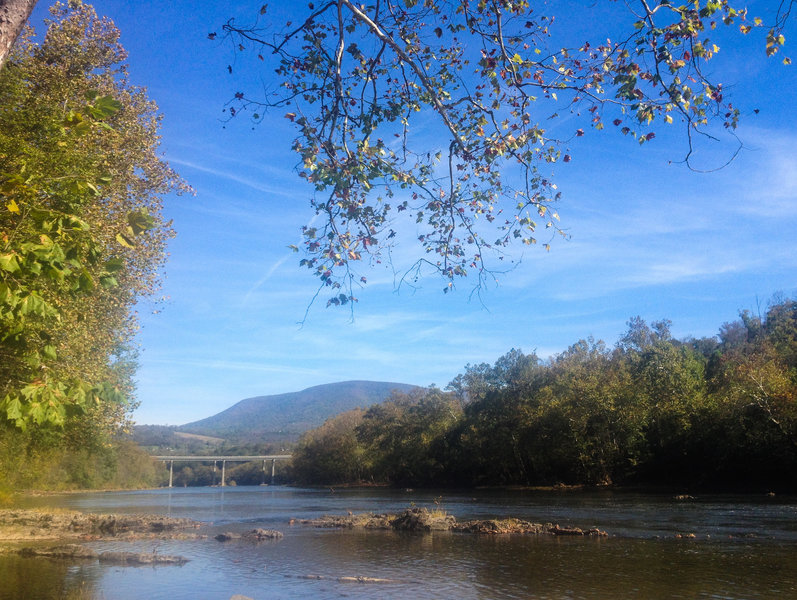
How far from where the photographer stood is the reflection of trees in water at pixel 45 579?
472 inches

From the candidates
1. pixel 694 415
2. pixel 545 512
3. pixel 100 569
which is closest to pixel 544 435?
pixel 694 415

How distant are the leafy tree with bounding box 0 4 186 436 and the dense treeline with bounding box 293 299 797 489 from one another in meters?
43.0

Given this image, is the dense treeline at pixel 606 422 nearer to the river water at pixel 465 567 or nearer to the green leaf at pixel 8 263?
the river water at pixel 465 567

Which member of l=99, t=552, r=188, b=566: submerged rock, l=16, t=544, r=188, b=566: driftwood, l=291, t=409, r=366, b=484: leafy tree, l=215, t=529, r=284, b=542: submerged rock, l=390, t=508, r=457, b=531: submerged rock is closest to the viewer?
l=99, t=552, r=188, b=566: submerged rock

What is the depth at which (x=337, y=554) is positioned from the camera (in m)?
18.2

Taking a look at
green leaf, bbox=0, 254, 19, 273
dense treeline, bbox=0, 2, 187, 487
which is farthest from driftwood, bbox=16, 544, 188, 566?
green leaf, bbox=0, 254, 19, 273

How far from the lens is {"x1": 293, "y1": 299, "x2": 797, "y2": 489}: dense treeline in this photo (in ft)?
144

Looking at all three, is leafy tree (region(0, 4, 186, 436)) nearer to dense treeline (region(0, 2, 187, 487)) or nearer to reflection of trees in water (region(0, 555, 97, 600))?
dense treeline (region(0, 2, 187, 487))

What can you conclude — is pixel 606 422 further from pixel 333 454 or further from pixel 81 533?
pixel 333 454

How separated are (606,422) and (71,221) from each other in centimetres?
5898

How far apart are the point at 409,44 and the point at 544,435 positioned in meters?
61.4

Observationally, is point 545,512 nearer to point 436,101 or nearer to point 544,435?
point 436,101

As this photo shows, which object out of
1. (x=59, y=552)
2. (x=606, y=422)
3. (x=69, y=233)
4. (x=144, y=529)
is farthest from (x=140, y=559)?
(x=606, y=422)

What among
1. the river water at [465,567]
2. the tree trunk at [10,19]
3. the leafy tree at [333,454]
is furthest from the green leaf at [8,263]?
the leafy tree at [333,454]
